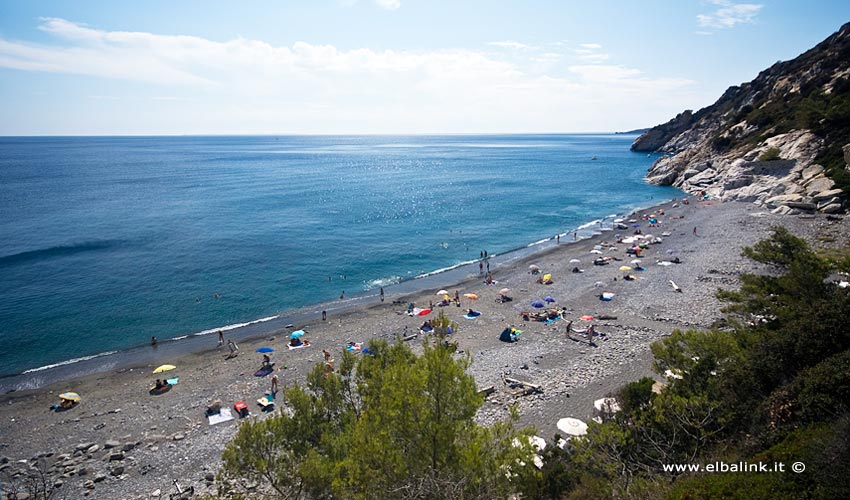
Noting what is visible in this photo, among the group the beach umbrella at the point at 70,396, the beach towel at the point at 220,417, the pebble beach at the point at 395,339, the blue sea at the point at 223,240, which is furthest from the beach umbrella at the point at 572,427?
the blue sea at the point at 223,240

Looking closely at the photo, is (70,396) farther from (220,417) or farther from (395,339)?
(395,339)

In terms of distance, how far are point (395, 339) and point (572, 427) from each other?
1402 centimetres

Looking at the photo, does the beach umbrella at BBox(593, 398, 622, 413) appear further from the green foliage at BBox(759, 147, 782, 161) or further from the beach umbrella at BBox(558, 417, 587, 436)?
the green foliage at BBox(759, 147, 782, 161)

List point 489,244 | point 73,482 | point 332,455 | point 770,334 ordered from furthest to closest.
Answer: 1. point 489,244
2. point 73,482
3. point 770,334
4. point 332,455

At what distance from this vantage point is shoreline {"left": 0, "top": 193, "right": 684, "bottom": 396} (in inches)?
1060

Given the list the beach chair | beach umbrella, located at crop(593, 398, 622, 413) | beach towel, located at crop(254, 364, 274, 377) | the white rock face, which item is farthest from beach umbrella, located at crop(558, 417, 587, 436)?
the white rock face

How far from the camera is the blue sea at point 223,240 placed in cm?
3419

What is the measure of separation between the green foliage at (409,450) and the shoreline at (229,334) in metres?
22.2

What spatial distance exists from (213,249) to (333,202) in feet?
102

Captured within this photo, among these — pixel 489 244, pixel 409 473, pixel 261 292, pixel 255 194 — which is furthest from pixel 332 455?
pixel 255 194

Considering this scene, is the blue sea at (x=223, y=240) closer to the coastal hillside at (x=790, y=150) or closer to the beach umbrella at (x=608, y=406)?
the coastal hillside at (x=790, y=150)

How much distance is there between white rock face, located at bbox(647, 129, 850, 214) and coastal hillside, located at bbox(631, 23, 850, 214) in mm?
94

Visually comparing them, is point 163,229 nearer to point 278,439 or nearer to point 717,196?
point 278,439

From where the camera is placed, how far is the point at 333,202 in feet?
261
